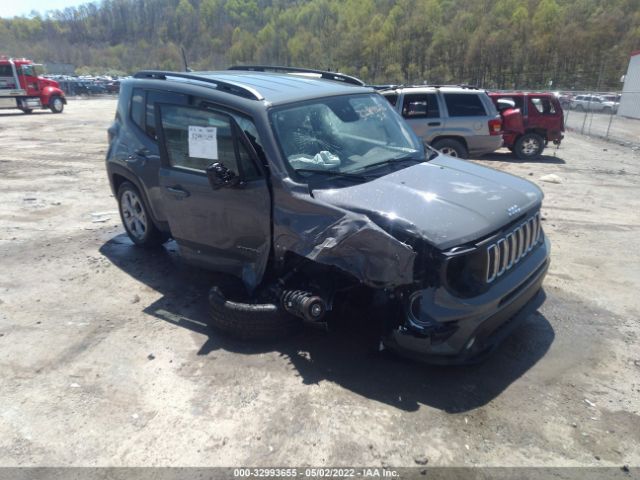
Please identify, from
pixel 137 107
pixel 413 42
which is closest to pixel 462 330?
pixel 137 107

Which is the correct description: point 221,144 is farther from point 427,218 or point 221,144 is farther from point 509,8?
point 509,8

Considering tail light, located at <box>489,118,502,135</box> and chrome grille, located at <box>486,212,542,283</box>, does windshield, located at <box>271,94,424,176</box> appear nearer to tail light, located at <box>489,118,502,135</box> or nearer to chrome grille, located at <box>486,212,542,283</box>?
chrome grille, located at <box>486,212,542,283</box>

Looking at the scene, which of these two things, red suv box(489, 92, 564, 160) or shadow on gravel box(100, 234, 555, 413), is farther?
red suv box(489, 92, 564, 160)

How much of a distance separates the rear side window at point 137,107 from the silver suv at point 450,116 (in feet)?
22.3

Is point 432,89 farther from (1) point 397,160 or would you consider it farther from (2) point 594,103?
(2) point 594,103

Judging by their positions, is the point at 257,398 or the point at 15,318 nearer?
the point at 257,398

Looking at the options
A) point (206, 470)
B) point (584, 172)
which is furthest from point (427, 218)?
point (584, 172)

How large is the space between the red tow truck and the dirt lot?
24684 mm

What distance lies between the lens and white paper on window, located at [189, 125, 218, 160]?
389 centimetres

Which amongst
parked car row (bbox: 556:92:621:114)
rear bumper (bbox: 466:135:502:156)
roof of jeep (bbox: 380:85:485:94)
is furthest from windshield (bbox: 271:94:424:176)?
parked car row (bbox: 556:92:621:114)

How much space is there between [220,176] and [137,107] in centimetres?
200

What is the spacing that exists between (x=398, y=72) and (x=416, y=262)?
7194 centimetres

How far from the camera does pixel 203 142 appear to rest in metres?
3.93

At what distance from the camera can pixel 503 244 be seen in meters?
3.21
